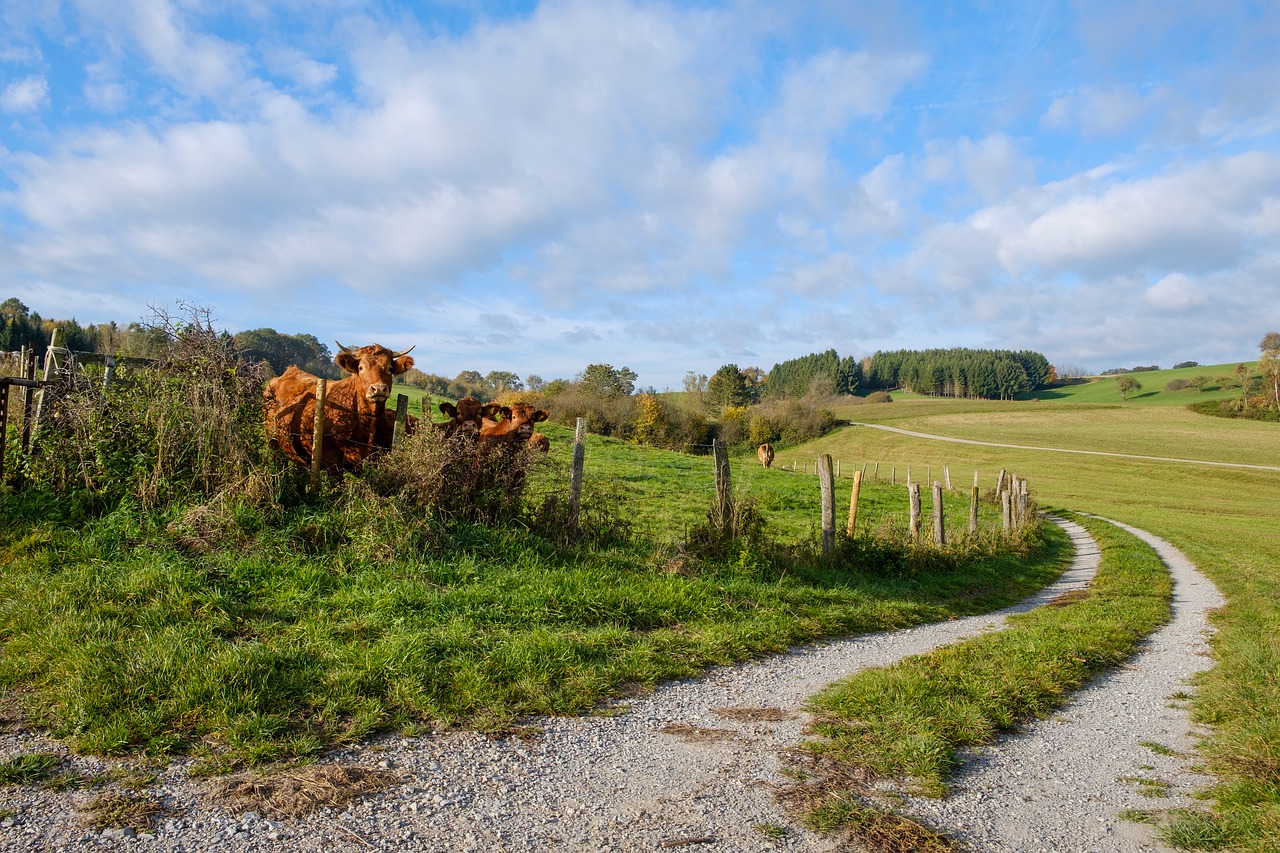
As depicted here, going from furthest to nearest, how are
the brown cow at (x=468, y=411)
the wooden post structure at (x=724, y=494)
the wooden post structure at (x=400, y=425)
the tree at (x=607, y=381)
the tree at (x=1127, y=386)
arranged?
1. the tree at (x=1127, y=386)
2. the tree at (x=607, y=381)
3. the brown cow at (x=468, y=411)
4. the wooden post structure at (x=724, y=494)
5. the wooden post structure at (x=400, y=425)

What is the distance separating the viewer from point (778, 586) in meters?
9.35

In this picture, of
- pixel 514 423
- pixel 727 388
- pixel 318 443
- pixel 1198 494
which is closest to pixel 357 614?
pixel 318 443

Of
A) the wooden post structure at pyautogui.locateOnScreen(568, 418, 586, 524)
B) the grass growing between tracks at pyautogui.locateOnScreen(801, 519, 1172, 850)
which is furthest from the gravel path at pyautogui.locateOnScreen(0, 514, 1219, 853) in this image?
the wooden post structure at pyautogui.locateOnScreen(568, 418, 586, 524)

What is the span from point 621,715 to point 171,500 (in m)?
6.25

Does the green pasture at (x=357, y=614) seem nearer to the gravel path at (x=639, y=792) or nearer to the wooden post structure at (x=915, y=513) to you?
the gravel path at (x=639, y=792)

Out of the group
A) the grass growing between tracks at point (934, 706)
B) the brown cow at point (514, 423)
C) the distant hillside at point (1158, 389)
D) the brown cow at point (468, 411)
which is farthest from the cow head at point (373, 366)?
the distant hillside at point (1158, 389)

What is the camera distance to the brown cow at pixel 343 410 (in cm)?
1017

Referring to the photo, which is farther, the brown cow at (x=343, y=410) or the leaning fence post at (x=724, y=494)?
the leaning fence post at (x=724, y=494)

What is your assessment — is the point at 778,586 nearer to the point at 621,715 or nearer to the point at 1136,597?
the point at 621,715

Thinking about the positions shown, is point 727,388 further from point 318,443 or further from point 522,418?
point 318,443

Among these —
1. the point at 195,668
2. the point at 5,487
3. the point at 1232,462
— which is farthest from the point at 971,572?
the point at 1232,462

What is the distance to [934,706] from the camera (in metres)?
5.56

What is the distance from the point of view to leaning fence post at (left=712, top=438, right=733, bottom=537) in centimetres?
1050

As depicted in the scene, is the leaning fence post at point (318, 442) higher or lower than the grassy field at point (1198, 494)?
higher
